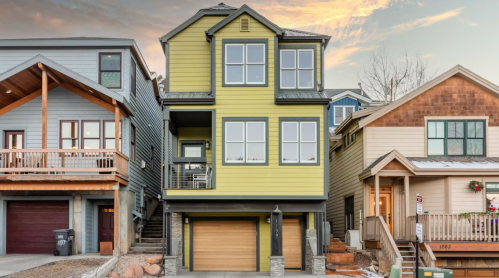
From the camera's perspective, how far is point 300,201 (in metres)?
16.1

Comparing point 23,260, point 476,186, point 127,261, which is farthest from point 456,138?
point 23,260

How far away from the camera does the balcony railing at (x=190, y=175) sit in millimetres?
16375

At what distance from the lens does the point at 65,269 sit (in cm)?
1416

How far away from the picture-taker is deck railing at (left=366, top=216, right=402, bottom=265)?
15.7 metres

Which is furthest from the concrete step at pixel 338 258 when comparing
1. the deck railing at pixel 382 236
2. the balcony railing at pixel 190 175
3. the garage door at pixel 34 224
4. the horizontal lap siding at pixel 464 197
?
the garage door at pixel 34 224

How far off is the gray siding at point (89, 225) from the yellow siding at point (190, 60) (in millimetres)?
6354

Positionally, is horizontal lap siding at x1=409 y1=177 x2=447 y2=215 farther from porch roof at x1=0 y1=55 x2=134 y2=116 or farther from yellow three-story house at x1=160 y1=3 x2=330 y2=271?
porch roof at x1=0 y1=55 x2=134 y2=116

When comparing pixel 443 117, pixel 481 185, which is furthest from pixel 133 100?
pixel 481 185

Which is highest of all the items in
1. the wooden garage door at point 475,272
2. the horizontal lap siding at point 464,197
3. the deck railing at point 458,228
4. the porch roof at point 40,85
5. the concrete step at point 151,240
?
the porch roof at point 40,85

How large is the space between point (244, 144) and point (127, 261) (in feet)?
20.1

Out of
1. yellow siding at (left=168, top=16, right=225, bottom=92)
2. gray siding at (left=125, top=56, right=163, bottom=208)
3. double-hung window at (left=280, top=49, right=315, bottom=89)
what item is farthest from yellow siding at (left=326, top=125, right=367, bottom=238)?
gray siding at (left=125, top=56, right=163, bottom=208)

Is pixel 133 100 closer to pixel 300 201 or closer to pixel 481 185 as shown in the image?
pixel 300 201

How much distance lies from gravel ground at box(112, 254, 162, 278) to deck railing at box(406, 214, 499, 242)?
1020cm

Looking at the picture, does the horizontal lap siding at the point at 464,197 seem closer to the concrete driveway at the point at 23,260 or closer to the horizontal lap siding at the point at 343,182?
the horizontal lap siding at the point at 343,182
